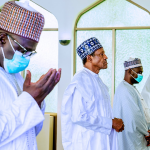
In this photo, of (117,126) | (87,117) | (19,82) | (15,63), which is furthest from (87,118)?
(15,63)

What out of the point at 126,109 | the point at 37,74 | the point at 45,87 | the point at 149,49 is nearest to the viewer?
the point at 45,87

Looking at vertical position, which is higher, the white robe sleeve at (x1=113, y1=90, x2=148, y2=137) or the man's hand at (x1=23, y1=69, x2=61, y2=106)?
the man's hand at (x1=23, y1=69, x2=61, y2=106)

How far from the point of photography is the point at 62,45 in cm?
598

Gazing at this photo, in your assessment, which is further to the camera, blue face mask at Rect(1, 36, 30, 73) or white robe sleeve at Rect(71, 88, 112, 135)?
white robe sleeve at Rect(71, 88, 112, 135)

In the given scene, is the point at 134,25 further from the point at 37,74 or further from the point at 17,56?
the point at 17,56

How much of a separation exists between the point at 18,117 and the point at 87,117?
1.32m

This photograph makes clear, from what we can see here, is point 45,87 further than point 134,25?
No

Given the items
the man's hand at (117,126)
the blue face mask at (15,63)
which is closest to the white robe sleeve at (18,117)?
the blue face mask at (15,63)

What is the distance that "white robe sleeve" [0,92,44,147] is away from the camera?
1.27 metres

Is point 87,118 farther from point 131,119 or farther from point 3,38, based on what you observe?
point 3,38

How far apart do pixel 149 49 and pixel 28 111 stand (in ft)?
16.3

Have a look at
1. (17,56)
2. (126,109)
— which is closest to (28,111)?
(17,56)

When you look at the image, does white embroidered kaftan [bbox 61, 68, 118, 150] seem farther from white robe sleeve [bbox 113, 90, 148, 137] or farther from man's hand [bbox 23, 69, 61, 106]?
man's hand [bbox 23, 69, 61, 106]

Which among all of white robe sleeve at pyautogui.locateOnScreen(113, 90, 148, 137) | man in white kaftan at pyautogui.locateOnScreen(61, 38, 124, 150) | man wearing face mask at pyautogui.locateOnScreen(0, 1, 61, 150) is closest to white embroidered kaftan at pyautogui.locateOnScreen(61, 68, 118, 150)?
man in white kaftan at pyautogui.locateOnScreen(61, 38, 124, 150)
